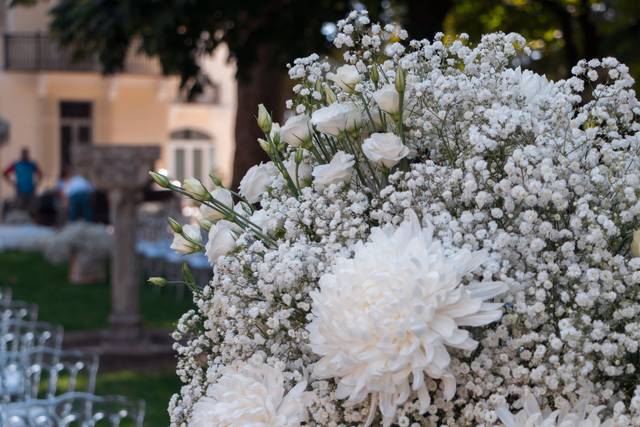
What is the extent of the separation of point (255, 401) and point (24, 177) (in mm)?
21020

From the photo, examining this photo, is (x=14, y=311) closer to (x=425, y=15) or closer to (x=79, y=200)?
(x=425, y=15)

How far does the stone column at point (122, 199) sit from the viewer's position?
31.7ft

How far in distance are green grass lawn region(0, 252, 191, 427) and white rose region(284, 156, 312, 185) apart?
534 centimetres

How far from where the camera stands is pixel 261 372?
1.59 metres

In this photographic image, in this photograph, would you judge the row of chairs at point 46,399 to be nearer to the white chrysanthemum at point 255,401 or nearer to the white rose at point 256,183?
the white rose at point 256,183

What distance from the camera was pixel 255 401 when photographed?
5.08 ft

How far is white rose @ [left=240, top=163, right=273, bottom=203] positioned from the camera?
1.83 metres

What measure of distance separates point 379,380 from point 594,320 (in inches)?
12.1

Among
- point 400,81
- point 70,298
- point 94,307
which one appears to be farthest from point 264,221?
point 70,298

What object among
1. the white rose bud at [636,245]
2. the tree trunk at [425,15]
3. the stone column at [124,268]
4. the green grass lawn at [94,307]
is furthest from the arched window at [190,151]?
the white rose bud at [636,245]

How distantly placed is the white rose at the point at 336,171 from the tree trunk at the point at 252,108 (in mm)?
10001

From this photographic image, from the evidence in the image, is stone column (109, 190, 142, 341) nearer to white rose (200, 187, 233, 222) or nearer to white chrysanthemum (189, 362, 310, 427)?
white rose (200, 187, 233, 222)

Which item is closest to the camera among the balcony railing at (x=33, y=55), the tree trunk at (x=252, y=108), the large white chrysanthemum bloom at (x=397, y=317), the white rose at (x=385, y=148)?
the large white chrysanthemum bloom at (x=397, y=317)

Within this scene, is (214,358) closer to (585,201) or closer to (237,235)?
(237,235)
